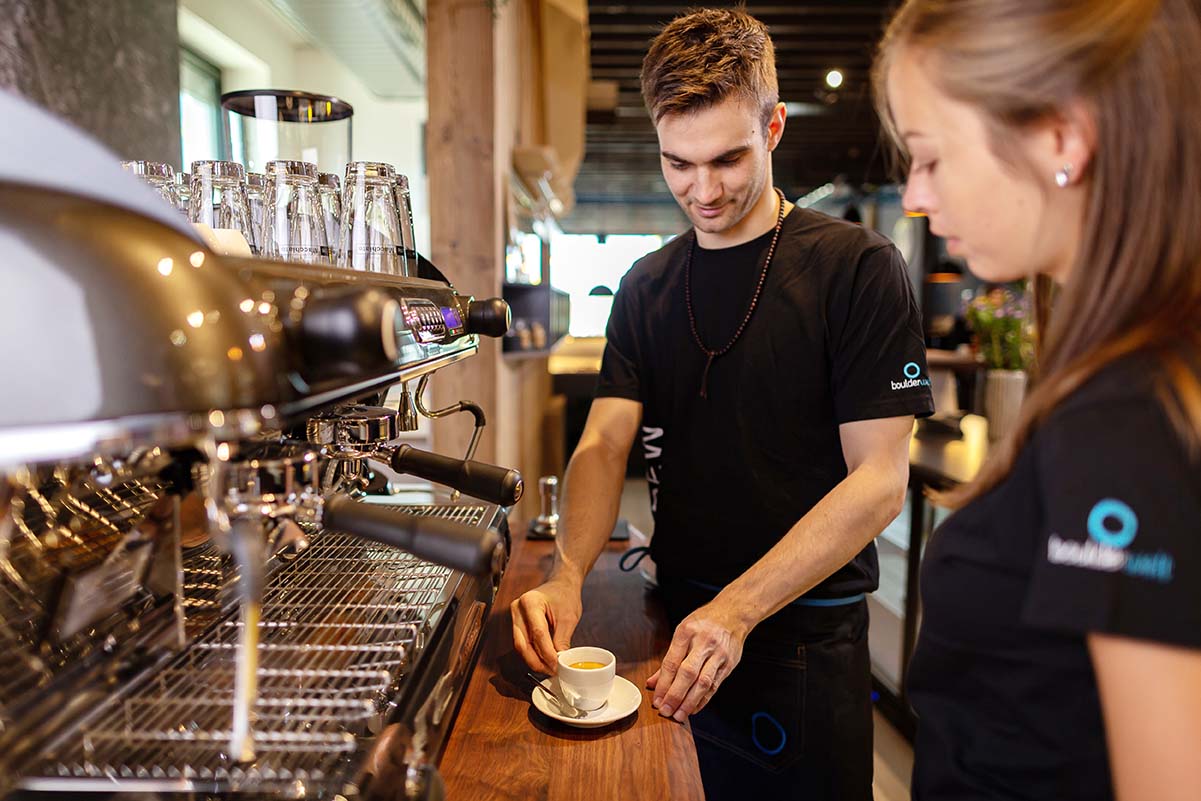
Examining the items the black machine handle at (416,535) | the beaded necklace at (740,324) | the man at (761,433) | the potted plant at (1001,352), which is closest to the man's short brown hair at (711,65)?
the man at (761,433)

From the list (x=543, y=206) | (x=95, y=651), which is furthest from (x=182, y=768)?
(x=543, y=206)

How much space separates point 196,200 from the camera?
38.5 inches

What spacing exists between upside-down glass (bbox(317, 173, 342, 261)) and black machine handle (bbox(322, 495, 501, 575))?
0.52m

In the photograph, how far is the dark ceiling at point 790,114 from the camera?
566 centimetres

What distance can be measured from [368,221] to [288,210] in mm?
105

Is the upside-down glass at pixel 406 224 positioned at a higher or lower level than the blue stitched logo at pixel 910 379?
higher

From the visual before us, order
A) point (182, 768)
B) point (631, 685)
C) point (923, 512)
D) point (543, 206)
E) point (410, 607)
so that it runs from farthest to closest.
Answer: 1. point (543, 206)
2. point (923, 512)
3. point (631, 685)
4. point (410, 607)
5. point (182, 768)

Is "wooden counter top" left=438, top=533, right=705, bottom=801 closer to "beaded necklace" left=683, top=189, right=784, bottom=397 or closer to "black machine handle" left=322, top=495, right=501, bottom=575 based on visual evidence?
"black machine handle" left=322, top=495, right=501, bottom=575

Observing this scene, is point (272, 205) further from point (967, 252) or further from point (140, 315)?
point (967, 252)

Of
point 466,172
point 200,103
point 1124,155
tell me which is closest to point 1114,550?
point 1124,155

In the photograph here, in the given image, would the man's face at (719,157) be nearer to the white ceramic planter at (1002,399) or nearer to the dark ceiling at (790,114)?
the dark ceiling at (790,114)

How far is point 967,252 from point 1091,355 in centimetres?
16

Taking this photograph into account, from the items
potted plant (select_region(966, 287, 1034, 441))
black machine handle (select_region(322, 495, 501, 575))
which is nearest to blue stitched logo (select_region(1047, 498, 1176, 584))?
black machine handle (select_region(322, 495, 501, 575))

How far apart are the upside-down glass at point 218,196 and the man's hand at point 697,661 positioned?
72 centimetres
